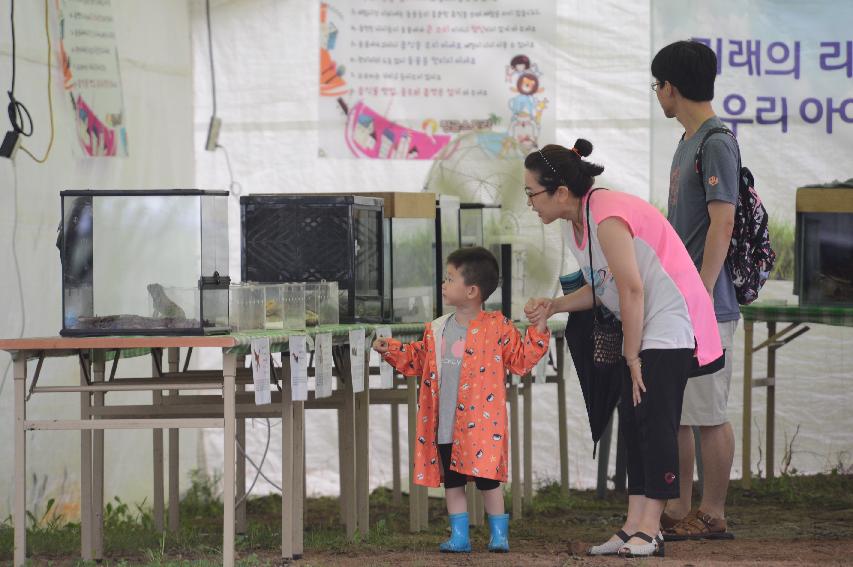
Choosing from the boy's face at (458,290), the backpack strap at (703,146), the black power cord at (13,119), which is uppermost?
the black power cord at (13,119)

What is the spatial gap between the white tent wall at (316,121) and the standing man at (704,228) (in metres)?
2.18

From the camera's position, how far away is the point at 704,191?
4723mm

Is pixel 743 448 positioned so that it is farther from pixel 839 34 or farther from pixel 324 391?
pixel 324 391

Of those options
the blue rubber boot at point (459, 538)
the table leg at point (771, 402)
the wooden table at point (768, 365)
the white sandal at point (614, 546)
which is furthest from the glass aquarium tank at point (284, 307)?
the table leg at point (771, 402)

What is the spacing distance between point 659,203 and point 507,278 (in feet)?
4.98

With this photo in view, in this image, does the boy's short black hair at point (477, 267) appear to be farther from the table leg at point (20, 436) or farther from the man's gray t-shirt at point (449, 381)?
the table leg at point (20, 436)

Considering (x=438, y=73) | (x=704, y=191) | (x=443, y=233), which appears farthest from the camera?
(x=438, y=73)

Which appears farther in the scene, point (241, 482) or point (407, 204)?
point (241, 482)

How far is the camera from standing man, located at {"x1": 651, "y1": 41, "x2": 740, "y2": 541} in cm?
461

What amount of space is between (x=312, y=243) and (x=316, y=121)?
2.31m

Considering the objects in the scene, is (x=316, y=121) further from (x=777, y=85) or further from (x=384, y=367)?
(x=384, y=367)

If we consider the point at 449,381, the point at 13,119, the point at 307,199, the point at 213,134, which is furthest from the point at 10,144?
the point at 449,381

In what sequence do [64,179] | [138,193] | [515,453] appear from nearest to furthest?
[138,193] < [64,179] < [515,453]

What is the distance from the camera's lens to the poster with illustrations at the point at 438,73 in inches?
279
